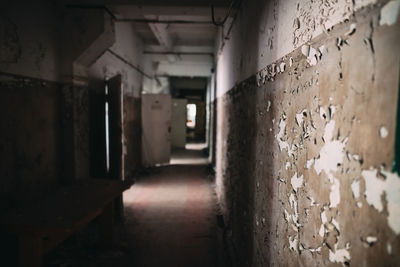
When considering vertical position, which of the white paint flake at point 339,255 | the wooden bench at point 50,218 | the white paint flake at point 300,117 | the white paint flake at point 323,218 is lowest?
the wooden bench at point 50,218

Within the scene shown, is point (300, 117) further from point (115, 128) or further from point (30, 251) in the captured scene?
point (115, 128)

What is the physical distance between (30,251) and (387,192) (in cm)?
202

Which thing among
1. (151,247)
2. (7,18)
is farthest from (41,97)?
(151,247)

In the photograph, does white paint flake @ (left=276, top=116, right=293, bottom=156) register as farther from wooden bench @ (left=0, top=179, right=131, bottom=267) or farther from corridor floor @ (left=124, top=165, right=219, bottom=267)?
corridor floor @ (left=124, top=165, right=219, bottom=267)

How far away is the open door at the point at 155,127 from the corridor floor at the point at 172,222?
4.31 feet

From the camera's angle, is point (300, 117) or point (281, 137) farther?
point (281, 137)

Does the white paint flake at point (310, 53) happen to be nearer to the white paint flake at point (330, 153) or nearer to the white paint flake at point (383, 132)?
the white paint flake at point (330, 153)

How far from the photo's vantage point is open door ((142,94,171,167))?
679cm

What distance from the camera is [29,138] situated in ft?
7.79

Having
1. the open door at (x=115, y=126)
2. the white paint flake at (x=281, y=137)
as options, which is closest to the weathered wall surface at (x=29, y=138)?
the open door at (x=115, y=126)

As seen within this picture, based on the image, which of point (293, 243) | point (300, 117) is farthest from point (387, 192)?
→ point (293, 243)

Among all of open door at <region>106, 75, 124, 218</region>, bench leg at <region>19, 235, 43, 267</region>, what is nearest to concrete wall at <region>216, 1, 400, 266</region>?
bench leg at <region>19, 235, 43, 267</region>

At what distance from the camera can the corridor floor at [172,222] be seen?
103 inches

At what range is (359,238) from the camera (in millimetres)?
645
